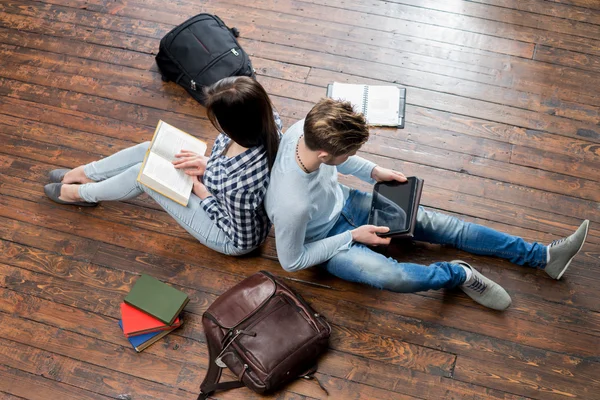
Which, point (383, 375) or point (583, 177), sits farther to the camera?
point (583, 177)

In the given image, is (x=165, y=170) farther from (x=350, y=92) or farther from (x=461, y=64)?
(x=461, y=64)

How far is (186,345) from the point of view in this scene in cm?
210

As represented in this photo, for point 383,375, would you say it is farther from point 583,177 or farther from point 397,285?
point 583,177

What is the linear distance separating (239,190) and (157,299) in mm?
601

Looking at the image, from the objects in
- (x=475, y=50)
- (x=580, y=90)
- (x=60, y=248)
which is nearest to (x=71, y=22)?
(x=60, y=248)

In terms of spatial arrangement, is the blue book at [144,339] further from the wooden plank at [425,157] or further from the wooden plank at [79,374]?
the wooden plank at [425,157]

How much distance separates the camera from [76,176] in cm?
238

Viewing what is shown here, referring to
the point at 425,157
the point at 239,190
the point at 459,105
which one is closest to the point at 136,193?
the point at 239,190

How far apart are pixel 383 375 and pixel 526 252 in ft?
2.35

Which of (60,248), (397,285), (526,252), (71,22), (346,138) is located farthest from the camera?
(71,22)

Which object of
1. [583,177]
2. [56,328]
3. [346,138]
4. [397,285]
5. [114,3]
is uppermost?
[346,138]

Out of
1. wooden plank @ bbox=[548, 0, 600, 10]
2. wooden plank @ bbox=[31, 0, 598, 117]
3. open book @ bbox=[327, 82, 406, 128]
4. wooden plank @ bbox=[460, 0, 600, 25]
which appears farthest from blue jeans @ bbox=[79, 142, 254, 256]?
wooden plank @ bbox=[548, 0, 600, 10]

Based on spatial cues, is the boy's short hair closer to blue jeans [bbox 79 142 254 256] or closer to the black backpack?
blue jeans [bbox 79 142 254 256]

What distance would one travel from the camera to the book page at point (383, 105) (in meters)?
2.52
